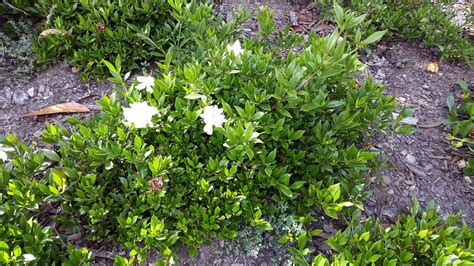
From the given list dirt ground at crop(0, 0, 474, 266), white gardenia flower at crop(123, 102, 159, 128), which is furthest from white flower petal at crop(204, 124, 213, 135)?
dirt ground at crop(0, 0, 474, 266)

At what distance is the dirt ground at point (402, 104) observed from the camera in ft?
9.48

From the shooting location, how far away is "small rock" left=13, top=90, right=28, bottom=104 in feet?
10.9

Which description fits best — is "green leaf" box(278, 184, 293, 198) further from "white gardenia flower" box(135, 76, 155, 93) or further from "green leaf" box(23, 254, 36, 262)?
"green leaf" box(23, 254, 36, 262)

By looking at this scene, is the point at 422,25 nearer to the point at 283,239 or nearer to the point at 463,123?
the point at 463,123

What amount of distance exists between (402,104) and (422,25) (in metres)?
0.85

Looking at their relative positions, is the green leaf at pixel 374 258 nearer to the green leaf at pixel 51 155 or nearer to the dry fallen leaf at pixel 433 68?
the green leaf at pixel 51 155

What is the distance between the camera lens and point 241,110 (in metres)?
2.43

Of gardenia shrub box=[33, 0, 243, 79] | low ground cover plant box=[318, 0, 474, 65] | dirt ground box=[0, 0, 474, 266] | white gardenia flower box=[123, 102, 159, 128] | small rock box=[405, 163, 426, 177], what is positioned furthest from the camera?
low ground cover plant box=[318, 0, 474, 65]

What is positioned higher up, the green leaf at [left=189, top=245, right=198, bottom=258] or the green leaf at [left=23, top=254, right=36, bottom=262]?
the green leaf at [left=23, top=254, right=36, bottom=262]

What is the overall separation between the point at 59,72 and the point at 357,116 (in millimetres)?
2429

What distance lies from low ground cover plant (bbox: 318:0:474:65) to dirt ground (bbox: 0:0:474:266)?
0.40 feet

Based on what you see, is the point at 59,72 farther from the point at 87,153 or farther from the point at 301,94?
the point at 301,94

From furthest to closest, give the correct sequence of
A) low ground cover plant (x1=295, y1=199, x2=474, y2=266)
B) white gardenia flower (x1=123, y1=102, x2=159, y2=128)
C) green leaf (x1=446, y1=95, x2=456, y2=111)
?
green leaf (x1=446, y1=95, x2=456, y2=111), white gardenia flower (x1=123, y1=102, x2=159, y2=128), low ground cover plant (x1=295, y1=199, x2=474, y2=266)

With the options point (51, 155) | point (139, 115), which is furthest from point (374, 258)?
point (51, 155)
